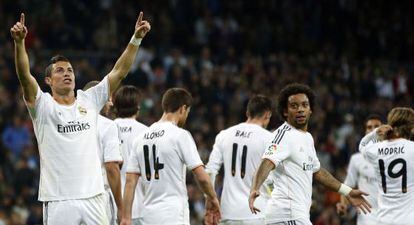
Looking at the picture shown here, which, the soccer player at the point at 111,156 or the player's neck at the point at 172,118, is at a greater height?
the player's neck at the point at 172,118

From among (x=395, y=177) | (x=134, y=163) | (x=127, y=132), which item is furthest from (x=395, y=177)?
(x=127, y=132)

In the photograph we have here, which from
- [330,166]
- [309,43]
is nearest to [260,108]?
[330,166]

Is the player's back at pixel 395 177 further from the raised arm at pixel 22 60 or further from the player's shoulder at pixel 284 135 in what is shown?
the raised arm at pixel 22 60

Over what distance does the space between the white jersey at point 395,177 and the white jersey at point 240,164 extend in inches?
52.4

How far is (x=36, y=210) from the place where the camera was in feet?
56.1

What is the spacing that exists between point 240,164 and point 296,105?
73.5 inches

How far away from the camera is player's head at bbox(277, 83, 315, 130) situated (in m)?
10.4

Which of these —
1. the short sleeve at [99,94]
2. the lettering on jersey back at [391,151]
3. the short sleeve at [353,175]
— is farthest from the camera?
the short sleeve at [353,175]

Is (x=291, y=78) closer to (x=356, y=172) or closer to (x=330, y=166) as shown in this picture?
(x=330, y=166)

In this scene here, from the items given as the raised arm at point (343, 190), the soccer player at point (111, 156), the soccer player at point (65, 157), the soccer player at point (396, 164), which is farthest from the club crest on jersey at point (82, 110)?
the soccer player at point (396, 164)

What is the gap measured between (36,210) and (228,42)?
9.41 m

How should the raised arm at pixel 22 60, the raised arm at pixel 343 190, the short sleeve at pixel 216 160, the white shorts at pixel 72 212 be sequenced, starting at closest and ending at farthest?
the raised arm at pixel 22 60 → the white shorts at pixel 72 212 → the raised arm at pixel 343 190 → the short sleeve at pixel 216 160

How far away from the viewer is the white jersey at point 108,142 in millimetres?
10422

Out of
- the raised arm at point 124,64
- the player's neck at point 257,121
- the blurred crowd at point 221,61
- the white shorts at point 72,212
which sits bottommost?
the white shorts at point 72,212
